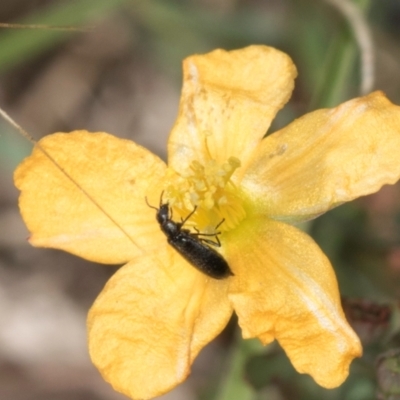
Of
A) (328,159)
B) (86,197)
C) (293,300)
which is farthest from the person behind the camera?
(86,197)

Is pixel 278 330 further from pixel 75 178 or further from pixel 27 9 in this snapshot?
pixel 27 9

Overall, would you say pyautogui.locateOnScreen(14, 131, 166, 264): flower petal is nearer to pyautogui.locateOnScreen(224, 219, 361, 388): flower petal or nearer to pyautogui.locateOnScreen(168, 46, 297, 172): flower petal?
pyautogui.locateOnScreen(168, 46, 297, 172): flower petal

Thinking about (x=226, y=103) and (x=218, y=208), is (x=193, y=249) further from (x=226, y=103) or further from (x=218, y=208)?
(x=226, y=103)

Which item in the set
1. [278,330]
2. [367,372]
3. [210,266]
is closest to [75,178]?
[210,266]

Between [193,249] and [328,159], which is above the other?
[328,159]

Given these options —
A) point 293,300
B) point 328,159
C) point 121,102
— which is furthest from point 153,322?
point 121,102

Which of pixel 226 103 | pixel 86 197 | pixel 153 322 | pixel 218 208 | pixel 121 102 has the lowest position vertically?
pixel 121 102

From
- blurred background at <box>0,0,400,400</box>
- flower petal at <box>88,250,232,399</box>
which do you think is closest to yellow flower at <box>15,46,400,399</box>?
flower petal at <box>88,250,232,399</box>

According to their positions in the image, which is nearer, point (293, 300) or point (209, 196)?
point (293, 300)
